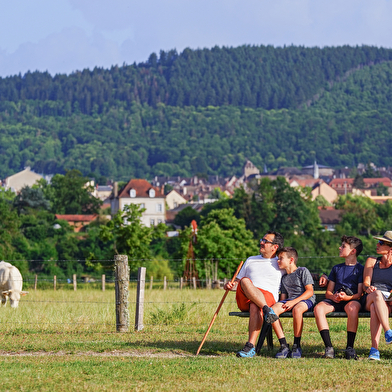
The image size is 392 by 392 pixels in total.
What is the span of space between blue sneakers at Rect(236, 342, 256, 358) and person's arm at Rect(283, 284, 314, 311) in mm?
622

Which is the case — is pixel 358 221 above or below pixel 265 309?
below

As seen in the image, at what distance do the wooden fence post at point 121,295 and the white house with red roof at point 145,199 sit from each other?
348 ft

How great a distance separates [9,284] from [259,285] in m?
12.7

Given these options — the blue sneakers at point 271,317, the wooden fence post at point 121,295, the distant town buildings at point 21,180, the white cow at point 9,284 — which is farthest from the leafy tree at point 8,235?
the distant town buildings at point 21,180

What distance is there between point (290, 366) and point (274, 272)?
1475mm

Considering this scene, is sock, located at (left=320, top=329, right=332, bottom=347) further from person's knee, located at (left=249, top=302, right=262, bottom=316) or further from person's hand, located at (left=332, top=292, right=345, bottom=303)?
person's knee, located at (left=249, top=302, right=262, bottom=316)

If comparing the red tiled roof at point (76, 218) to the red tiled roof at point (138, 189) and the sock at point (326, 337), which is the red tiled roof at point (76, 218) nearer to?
the red tiled roof at point (138, 189)

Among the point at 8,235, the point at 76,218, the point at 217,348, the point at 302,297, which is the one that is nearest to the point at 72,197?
the point at 76,218

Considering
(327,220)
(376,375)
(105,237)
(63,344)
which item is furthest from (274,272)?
(327,220)

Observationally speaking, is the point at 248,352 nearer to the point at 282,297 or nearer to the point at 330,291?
the point at 282,297

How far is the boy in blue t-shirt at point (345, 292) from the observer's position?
864cm

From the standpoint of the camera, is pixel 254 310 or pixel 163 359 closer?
pixel 163 359

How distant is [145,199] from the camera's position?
119000 mm

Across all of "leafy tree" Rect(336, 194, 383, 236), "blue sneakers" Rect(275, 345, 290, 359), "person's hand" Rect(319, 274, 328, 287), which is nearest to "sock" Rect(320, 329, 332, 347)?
"blue sneakers" Rect(275, 345, 290, 359)
